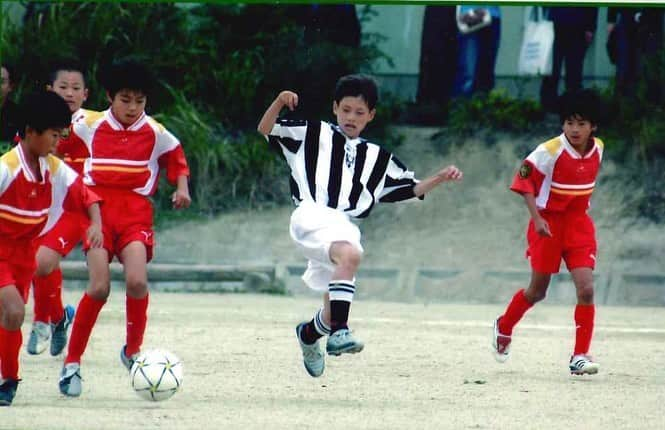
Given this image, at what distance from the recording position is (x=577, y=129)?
8195 millimetres

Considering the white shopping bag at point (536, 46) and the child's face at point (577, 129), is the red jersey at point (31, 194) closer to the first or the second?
the child's face at point (577, 129)

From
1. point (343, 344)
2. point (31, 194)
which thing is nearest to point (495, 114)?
Answer: point (343, 344)

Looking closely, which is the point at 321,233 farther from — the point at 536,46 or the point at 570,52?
the point at 536,46

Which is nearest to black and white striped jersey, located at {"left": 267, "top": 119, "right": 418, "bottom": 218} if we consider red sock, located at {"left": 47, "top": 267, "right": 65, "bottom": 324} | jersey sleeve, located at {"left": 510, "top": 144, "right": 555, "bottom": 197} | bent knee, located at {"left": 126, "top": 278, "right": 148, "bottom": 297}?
bent knee, located at {"left": 126, "top": 278, "right": 148, "bottom": 297}

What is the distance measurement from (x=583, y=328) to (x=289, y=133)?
1.84m

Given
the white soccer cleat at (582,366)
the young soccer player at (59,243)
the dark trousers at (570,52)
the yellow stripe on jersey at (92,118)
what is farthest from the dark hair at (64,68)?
the dark trousers at (570,52)

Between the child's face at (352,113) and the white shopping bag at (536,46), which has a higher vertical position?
the child's face at (352,113)

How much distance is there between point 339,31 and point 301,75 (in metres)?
0.72

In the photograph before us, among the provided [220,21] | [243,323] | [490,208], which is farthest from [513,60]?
[243,323]

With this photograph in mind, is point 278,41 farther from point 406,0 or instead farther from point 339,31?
point 406,0

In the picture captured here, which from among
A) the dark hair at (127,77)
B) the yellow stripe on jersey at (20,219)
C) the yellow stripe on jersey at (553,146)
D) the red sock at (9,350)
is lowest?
the red sock at (9,350)

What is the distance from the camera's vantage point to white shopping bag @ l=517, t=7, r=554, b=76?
51.3 ft

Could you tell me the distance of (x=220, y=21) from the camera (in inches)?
642

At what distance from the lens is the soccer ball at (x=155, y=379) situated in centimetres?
671
